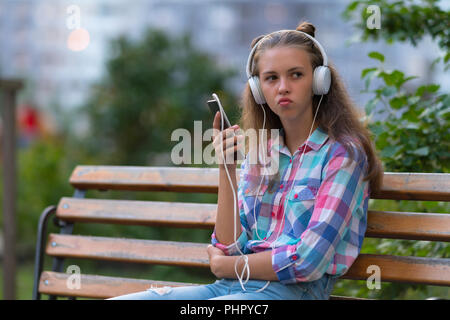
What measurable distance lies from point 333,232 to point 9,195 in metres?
3.12

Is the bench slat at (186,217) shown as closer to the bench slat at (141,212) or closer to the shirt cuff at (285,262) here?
the bench slat at (141,212)

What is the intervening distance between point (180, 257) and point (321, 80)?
1.16 m

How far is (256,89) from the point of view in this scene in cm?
221

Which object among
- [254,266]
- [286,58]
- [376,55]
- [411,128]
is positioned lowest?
[254,266]

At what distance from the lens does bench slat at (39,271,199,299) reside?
269 centimetres

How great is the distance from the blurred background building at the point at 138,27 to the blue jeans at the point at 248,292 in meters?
50.1

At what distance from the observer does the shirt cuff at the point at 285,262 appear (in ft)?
6.31

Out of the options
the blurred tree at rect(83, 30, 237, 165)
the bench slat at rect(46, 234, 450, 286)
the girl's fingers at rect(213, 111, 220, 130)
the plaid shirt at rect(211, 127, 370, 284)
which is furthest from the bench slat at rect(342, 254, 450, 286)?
the blurred tree at rect(83, 30, 237, 165)

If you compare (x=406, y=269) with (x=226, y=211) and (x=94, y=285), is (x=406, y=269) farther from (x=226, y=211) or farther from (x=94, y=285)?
(x=94, y=285)

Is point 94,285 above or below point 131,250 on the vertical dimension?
below

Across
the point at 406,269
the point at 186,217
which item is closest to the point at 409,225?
the point at 406,269

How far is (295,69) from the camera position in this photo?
2.11m

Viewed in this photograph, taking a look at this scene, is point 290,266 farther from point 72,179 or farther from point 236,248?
point 72,179
